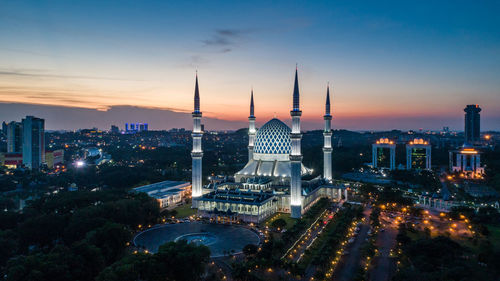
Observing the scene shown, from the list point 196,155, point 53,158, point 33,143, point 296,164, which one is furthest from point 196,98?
point 53,158

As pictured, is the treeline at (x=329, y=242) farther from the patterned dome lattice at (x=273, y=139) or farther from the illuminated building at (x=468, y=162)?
the illuminated building at (x=468, y=162)

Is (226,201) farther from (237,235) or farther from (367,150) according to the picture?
(367,150)

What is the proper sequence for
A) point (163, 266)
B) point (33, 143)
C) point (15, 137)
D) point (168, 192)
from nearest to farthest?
point (163, 266) < point (168, 192) < point (33, 143) < point (15, 137)

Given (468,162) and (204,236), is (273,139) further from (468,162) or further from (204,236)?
(468,162)

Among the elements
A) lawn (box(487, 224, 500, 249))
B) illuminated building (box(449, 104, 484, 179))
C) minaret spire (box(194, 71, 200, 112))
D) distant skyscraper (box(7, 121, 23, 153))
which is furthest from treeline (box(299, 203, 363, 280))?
distant skyscraper (box(7, 121, 23, 153))

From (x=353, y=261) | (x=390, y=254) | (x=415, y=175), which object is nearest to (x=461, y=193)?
(x=415, y=175)

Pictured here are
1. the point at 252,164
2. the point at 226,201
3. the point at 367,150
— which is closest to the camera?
the point at 226,201

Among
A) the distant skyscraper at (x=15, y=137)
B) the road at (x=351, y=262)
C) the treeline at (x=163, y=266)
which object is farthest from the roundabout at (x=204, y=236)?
the distant skyscraper at (x=15, y=137)
